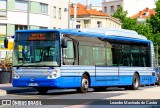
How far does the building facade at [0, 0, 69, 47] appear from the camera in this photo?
55250 mm

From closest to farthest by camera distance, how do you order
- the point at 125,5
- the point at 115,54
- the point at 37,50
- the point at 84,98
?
the point at 84,98, the point at 37,50, the point at 115,54, the point at 125,5

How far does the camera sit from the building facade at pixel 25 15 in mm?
55250

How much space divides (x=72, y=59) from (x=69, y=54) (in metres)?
0.30

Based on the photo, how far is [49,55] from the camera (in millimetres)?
21781

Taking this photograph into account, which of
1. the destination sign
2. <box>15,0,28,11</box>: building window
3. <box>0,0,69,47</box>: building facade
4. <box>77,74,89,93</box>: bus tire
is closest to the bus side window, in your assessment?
the destination sign

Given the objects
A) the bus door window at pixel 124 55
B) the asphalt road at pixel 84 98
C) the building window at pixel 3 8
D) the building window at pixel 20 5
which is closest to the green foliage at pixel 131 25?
the building window at pixel 20 5

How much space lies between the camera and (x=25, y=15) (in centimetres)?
5731

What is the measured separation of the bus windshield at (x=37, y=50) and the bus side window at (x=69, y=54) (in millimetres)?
444

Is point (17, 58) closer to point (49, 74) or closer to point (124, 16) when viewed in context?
point (49, 74)

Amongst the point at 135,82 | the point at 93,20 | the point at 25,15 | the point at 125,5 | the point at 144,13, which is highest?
the point at 125,5

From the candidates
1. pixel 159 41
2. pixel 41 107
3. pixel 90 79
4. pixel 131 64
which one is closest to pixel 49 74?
pixel 90 79

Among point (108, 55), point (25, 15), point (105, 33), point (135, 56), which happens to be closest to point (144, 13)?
Result: point (25, 15)

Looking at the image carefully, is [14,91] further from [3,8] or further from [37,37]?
[3,8]

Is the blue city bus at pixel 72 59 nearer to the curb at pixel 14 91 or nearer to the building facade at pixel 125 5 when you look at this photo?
the curb at pixel 14 91
